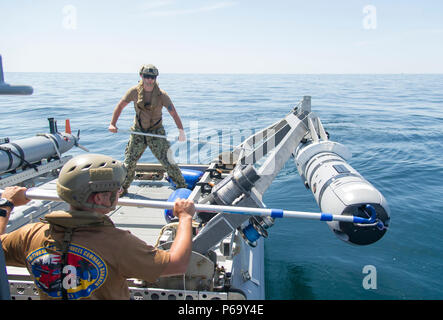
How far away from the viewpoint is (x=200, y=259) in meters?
3.17

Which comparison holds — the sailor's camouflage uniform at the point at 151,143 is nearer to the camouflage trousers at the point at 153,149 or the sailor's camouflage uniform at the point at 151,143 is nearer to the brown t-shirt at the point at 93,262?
the camouflage trousers at the point at 153,149

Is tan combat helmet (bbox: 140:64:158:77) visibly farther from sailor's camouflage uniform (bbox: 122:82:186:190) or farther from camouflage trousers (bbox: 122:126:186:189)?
camouflage trousers (bbox: 122:126:186:189)

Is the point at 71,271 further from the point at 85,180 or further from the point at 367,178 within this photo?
the point at 367,178

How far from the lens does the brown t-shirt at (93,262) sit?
1737 mm

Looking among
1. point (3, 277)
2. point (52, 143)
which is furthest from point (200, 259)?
point (52, 143)

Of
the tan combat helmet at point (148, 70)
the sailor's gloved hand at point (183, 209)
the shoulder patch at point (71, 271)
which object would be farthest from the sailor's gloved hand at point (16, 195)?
the tan combat helmet at point (148, 70)

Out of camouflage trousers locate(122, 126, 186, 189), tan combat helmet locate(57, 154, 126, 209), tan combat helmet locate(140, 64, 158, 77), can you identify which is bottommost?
camouflage trousers locate(122, 126, 186, 189)

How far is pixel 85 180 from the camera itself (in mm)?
1799

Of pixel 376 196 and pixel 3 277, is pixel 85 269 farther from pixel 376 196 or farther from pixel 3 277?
pixel 376 196

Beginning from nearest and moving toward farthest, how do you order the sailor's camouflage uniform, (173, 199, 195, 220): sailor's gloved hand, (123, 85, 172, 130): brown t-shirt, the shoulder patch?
1. the shoulder patch
2. (173, 199, 195, 220): sailor's gloved hand
3. (123, 85, 172, 130): brown t-shirt
4. the sailor's camouflage uniform

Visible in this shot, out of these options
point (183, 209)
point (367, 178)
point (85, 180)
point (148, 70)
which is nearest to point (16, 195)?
point (85, 180)

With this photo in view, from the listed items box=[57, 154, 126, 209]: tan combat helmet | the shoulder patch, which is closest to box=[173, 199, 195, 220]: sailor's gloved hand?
box=[57, 154, 126, 209]: tan combat helmet

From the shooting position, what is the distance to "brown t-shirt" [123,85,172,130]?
5.81 metres
